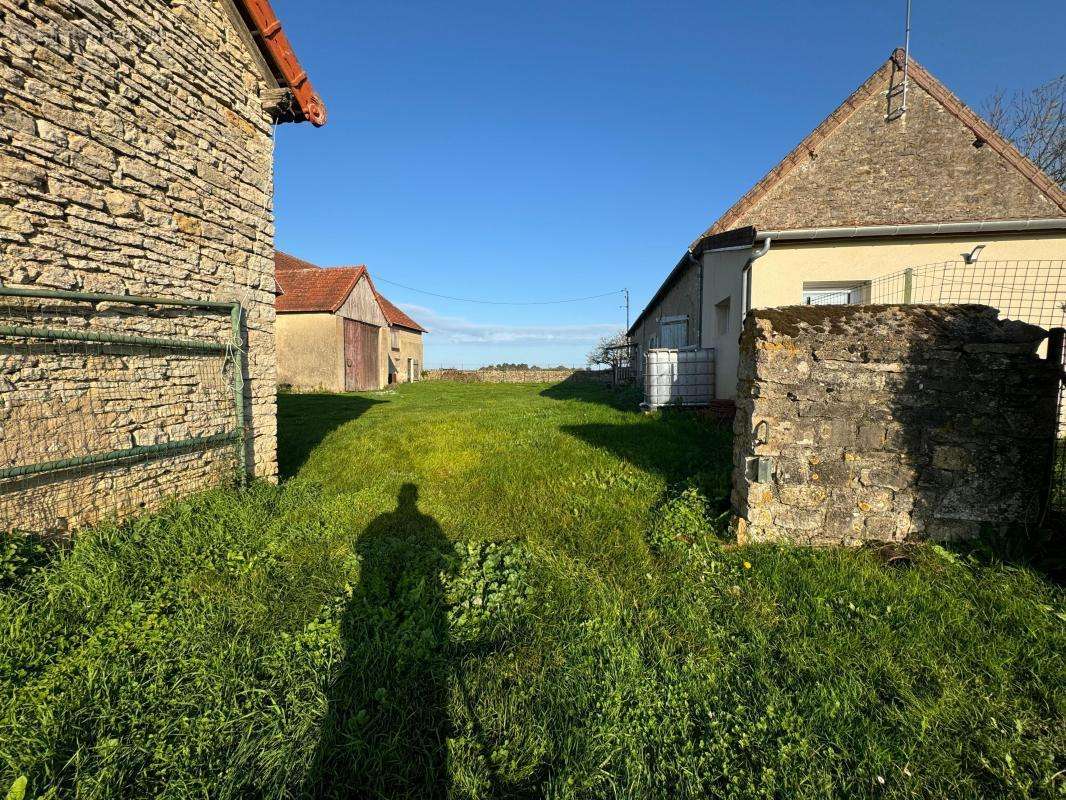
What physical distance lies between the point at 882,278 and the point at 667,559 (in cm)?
686

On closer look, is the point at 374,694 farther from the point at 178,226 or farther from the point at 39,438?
the point at 178,226

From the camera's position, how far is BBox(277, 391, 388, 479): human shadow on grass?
6355 millimetres

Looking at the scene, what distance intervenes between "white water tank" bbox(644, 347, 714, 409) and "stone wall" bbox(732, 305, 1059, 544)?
5.24 metres

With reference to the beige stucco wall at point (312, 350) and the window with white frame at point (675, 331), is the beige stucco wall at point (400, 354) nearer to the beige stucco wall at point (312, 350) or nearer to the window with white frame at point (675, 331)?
the beige stucco wall at point (312, 350)

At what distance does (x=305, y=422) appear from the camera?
9.33 m

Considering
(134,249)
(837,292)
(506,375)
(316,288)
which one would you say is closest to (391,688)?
(134,249)

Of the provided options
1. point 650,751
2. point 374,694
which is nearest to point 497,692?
point 374,694

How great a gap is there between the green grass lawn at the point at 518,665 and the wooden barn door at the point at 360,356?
14668 millimetres

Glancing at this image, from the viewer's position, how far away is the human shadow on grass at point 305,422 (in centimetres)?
636

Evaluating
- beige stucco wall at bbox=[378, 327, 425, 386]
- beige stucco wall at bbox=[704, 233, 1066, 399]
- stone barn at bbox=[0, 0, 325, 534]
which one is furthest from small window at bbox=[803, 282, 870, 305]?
beige stucco wall at bbox=[378, 327, 425, 386]

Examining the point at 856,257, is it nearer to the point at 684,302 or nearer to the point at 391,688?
the point at 684,302

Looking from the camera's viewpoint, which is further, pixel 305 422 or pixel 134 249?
pixel 305 422

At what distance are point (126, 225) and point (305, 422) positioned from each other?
5962 mm

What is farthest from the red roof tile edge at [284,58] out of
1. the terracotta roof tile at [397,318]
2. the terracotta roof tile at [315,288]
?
the terracotta roof tile at [397,318]
